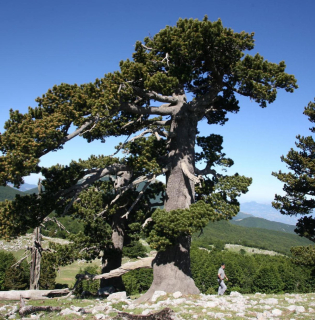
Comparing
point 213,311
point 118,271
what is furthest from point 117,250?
point 213,311

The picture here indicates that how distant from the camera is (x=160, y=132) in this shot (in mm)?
12836

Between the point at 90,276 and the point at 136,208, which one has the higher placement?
the point at 136,208

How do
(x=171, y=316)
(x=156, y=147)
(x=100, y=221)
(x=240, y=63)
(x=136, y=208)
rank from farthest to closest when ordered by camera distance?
(x=136, y=208)
(x=100, y=221)
(x=156, y=147)
(x=240, y=63)
(x=171, y=316)

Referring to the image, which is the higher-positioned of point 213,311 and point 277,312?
point 277,312

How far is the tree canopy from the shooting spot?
8.70 meters

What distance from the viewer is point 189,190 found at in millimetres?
11789

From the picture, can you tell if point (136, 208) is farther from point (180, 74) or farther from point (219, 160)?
point (180, 74)

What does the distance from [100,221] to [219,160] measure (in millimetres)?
6332

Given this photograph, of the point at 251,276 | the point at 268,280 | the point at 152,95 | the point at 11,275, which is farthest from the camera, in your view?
the point at 251,276

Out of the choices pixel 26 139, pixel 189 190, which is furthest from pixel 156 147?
pixel 26 139

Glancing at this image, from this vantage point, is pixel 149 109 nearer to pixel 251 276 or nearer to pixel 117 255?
pixel 117 255

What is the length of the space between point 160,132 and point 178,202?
345cm

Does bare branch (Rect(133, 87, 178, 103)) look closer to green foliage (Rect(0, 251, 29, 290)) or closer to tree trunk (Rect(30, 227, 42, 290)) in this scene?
tree trunk (Rect(30, 227, 42, 290))

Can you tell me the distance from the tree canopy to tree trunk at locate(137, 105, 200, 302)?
0.04 metres
